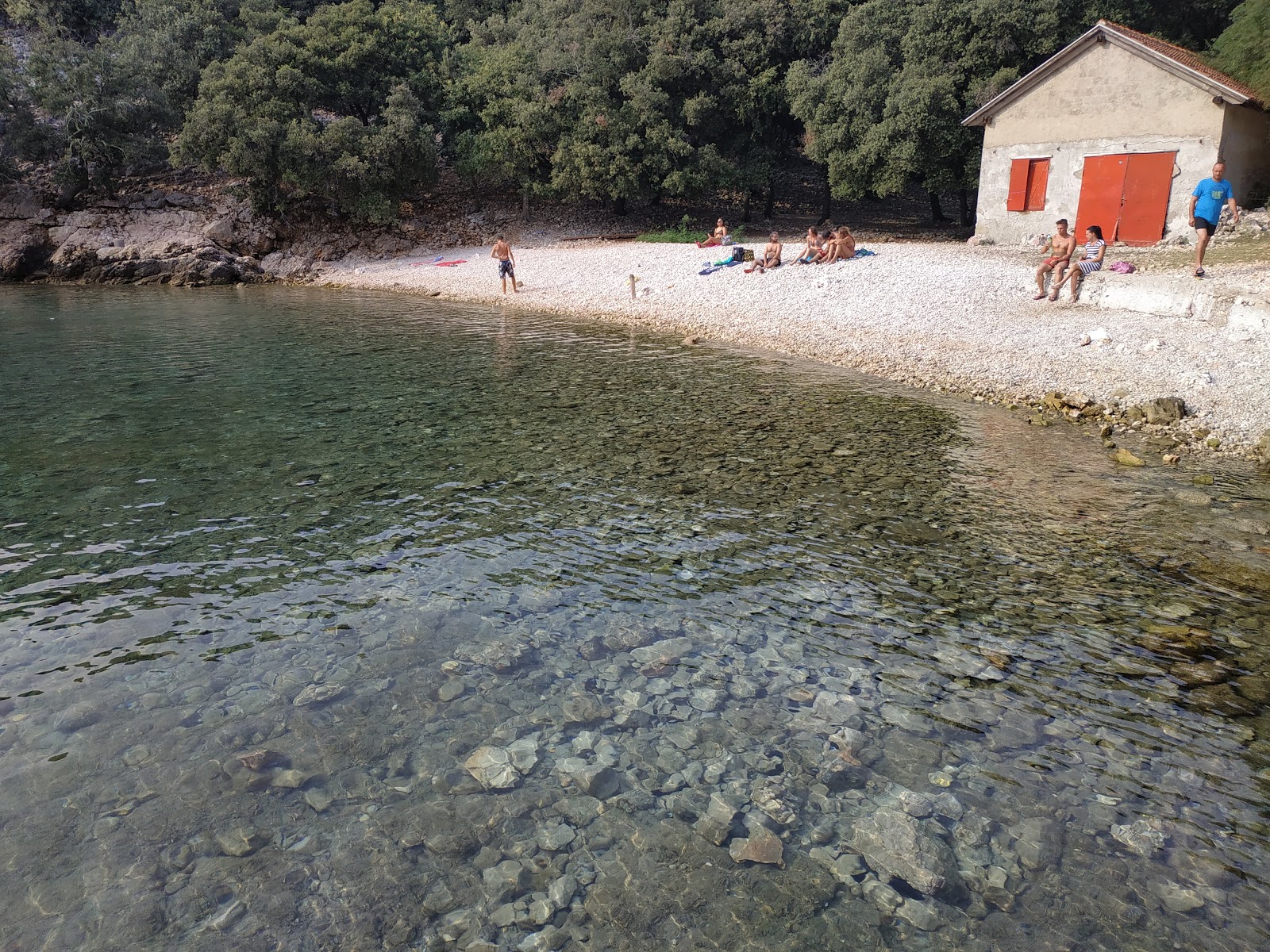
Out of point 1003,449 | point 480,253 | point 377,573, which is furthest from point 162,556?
point 480,253

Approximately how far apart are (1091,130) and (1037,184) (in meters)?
2.17

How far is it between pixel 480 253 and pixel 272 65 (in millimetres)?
11742

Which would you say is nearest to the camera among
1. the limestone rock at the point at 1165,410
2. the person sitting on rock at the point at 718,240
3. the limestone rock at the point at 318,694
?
the limestone rock at the point at 318,694

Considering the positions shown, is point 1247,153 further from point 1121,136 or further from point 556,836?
point 556,836

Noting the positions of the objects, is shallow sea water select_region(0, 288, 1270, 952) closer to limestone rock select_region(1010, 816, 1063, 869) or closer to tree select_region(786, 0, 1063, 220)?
limestone rock select_region(1010, 816, 1063, 869)

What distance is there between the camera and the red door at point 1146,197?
24219 millimetres

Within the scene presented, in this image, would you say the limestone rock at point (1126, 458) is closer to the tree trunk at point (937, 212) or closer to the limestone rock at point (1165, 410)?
the limestone rock at point (1165, 410)

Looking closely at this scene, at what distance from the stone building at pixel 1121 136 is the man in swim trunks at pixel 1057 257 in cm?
978

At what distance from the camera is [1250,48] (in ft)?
82.9

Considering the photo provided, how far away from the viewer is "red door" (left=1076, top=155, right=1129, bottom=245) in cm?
2503

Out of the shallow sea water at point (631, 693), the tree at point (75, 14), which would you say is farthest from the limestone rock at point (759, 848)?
the tree at point (75, 14)

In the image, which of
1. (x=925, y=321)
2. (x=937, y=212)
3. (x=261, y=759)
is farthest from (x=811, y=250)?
(x=261, y=759)

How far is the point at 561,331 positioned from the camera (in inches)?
839

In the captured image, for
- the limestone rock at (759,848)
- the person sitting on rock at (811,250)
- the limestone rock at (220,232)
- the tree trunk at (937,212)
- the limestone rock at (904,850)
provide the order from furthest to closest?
Answer: the tree trunk at (937,212) → the limestone rock at (220,232) → the person sitting on rock at (811,250) → the limestone rock at (759,848) → the limestone rock at (904,850)
